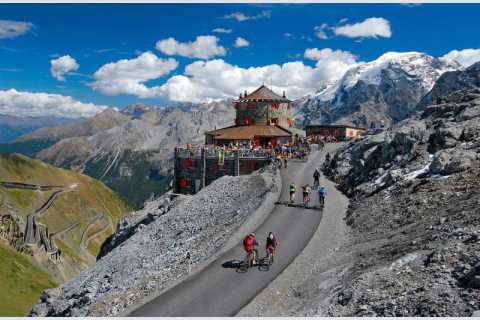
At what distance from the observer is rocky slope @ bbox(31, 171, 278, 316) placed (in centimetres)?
2511

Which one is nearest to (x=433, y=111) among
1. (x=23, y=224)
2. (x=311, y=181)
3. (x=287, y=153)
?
(x=311, y=181)

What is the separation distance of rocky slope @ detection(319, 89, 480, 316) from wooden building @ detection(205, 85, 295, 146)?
767 inches

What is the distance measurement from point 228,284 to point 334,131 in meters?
63.0

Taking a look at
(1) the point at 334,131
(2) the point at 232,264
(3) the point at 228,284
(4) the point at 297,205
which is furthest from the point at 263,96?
(3) the point at 228,284

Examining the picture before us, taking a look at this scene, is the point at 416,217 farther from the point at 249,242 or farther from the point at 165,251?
the point at 165,251

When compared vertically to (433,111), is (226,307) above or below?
below

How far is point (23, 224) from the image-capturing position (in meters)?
169

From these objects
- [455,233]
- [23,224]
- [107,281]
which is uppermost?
[455,233]

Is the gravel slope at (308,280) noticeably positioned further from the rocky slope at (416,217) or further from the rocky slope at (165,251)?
the rocky slope at (165,251)

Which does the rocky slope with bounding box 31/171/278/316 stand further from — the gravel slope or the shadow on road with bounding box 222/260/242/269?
the gravel slope

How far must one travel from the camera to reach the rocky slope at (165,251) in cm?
2511

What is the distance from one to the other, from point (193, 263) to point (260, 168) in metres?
26.4

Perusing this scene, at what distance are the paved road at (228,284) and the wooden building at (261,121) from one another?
1390 inches

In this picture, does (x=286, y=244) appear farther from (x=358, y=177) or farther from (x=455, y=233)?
(x=358, y=177)
